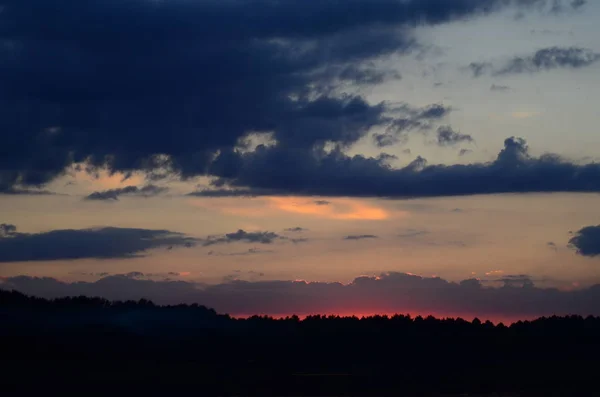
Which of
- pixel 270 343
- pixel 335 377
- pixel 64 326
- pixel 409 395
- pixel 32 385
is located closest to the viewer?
pixel 409 395

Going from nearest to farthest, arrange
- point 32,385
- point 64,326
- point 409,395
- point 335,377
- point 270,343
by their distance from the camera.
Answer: point 409,395 → point 32,385 → point 335,377 → point 64,326 → point 270,343

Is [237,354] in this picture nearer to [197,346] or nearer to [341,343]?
[197,346]

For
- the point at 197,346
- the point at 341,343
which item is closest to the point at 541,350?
the point at 341,343

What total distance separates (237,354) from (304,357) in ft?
40.6

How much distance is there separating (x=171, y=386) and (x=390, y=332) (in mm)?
74426

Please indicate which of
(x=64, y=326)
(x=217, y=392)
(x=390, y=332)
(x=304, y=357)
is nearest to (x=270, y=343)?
(x=304, y=357)

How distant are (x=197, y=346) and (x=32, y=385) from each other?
168ft

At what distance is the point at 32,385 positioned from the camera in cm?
11588

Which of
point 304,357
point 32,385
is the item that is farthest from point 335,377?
point 32,385

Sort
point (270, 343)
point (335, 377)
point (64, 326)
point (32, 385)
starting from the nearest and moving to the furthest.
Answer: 1. point (32, 385)
2. point (335, 377)
3. point (64, 326)
4. point (270, 343)

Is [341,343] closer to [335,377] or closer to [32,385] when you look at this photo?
[335,377]

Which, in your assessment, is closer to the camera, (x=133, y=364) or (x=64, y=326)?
(x=133, y=364)

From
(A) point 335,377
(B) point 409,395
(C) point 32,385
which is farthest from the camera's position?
(A) point 335,377

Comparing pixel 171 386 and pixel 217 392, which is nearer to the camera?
pixel 217 392
